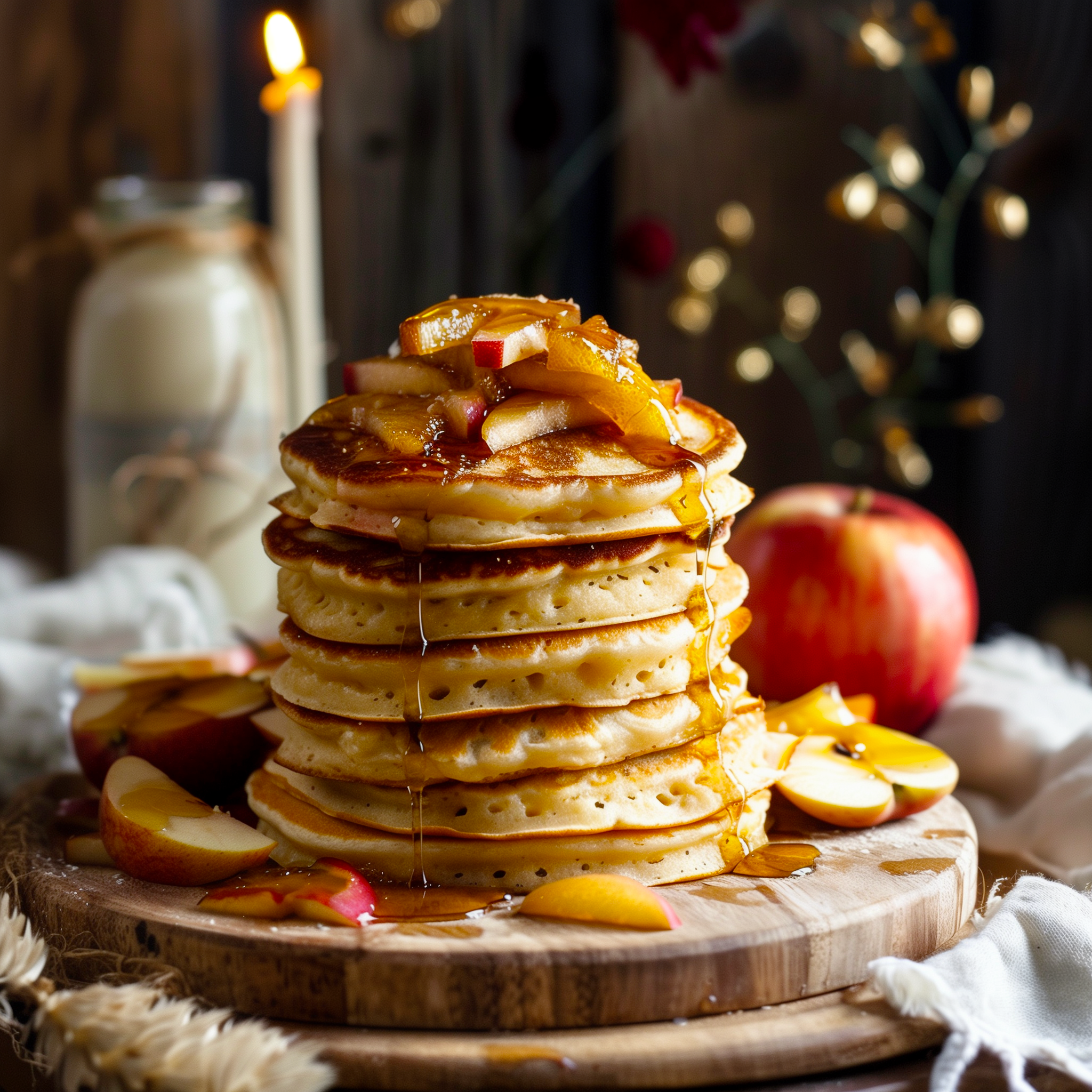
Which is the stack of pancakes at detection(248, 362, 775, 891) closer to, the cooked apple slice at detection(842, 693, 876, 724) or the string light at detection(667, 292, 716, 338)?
the cooked apple slice at detection(842, 693, 876, 724)

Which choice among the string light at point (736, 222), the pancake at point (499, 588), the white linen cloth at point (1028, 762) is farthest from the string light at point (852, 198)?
the pancake at point (499, 588)

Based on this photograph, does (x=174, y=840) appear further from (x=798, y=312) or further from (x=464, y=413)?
(x=798, y=312)

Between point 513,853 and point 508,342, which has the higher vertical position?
point 508,342

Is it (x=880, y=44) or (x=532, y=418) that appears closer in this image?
(x=532, y=418)

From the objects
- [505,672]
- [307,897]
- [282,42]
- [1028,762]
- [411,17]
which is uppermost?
[411,17]

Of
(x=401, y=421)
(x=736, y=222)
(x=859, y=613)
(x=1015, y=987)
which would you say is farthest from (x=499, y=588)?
(x=736, y=222)

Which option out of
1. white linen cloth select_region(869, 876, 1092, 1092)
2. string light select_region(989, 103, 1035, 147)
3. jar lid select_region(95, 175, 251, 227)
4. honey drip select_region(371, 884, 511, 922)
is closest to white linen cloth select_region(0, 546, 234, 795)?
jar lid select_region(95, 175, 251, 227)

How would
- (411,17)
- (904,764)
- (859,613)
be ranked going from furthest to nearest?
(411,17)
(859,613)
(904,764)

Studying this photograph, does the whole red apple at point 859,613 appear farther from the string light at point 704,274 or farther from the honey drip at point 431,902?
the honey drip at point 431,902

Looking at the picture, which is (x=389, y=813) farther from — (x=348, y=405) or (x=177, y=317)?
(x=177, y=317)
